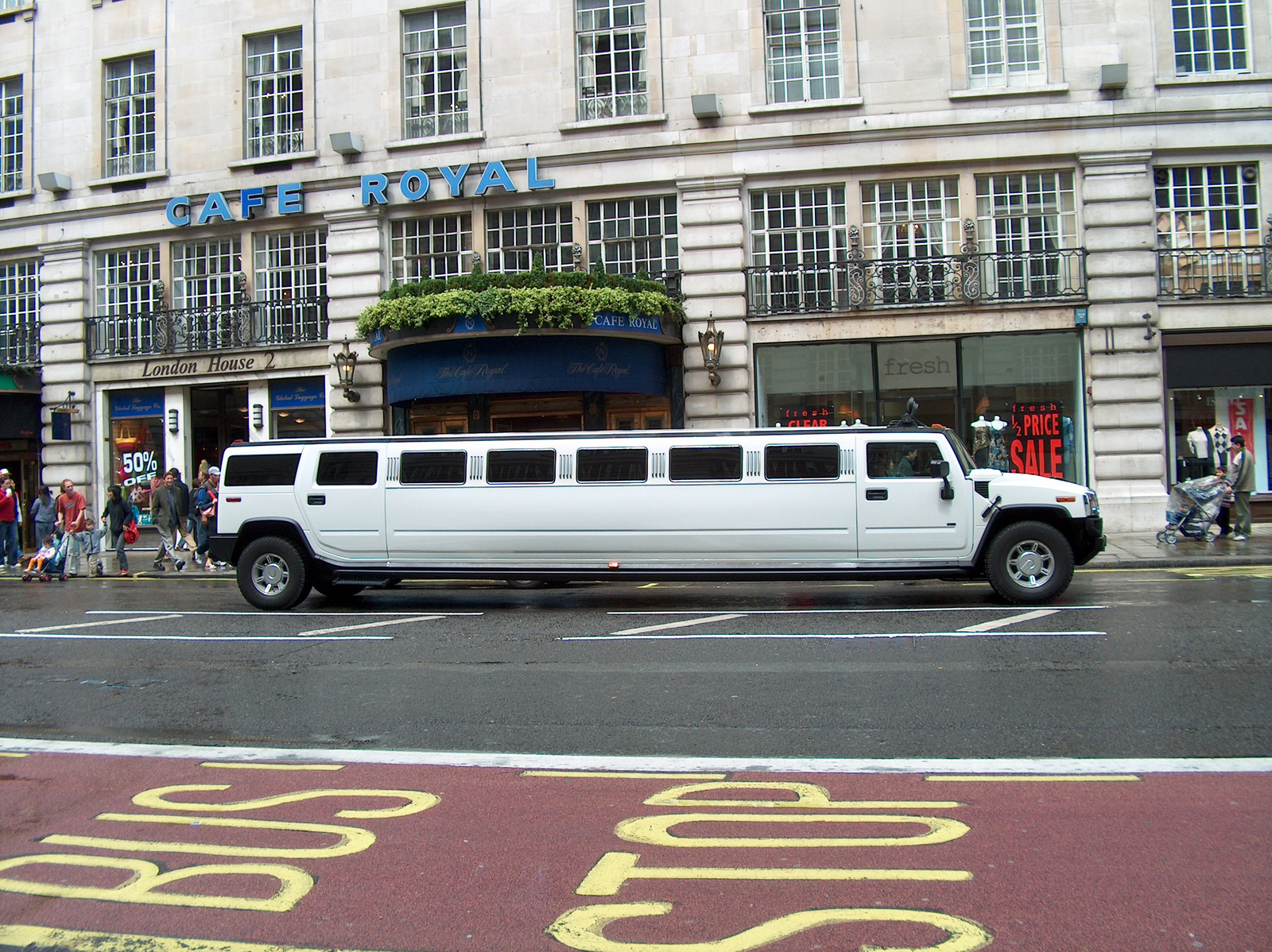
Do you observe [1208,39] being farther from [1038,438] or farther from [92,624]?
[92,624]

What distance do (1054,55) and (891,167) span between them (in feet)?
11.8

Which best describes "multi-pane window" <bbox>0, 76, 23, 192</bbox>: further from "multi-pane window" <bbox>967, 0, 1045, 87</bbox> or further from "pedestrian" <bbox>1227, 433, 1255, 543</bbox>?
"pedestrian" <bbox>1227, 433, 1255, 543</bbox>

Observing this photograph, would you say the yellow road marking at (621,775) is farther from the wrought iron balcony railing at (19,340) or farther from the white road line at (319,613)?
the wrought iron balcony railing at (19,340)

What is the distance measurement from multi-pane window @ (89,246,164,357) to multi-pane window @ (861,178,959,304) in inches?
619

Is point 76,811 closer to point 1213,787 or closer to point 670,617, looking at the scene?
point 1213,787

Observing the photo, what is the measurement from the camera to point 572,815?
15.5 ft

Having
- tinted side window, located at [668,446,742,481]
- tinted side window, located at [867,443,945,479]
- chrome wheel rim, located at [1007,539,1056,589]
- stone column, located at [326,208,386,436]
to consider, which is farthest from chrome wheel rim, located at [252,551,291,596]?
stone column, located at [326,208,386,436]

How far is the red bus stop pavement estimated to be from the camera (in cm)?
351

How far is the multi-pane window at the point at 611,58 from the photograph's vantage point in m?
20.6

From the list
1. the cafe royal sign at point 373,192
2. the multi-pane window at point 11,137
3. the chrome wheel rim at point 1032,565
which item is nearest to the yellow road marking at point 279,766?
the chrome wheel rim at point 1032,565

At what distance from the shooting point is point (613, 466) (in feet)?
39.1

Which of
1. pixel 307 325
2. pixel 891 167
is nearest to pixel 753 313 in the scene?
pixel 891 167

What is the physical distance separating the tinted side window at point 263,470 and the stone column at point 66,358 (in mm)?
12720

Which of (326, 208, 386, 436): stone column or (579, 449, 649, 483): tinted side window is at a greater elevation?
(326, 208, 386, 436): stone column
